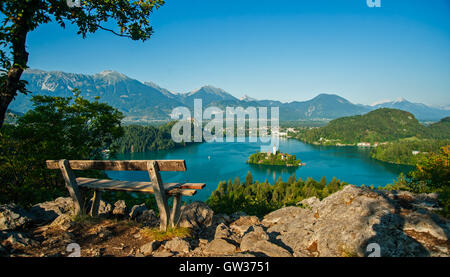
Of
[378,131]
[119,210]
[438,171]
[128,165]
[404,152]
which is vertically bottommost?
[404,152]

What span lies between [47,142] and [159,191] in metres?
5.32

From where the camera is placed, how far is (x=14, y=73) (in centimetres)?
275

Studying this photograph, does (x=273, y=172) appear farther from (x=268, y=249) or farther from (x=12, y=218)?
(x=12, y=218)

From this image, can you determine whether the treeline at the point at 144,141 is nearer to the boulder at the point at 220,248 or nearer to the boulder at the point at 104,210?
the boulder at the point at 104,210

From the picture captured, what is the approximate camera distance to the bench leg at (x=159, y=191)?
9.79 feet

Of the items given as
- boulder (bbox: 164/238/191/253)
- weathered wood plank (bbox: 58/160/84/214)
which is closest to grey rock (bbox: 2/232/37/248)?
weathered wood plank (bbox: 58/160/84/214)

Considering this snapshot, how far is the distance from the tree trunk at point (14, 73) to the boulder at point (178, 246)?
2.60 m

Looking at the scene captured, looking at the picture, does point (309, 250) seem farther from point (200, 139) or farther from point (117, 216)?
point (200, 139)

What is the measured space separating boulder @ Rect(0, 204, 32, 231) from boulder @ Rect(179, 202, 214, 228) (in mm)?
2474

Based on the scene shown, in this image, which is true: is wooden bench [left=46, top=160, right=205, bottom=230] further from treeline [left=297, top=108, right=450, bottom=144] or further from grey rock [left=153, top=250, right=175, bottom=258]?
treeline [left=297, top=108, right=450, bottom=144]

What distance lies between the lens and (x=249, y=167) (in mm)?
56750

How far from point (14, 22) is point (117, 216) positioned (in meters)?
3.62

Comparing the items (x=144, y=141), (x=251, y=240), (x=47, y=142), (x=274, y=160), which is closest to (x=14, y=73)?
(x=251, y=240)
